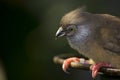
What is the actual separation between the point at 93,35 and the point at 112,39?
123 millimetres

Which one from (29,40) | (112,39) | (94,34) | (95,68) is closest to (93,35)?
(94,34)

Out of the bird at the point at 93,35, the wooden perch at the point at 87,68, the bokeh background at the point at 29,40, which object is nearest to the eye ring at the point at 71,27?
the bird at the point at 93,35

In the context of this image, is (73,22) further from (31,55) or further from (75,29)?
(31,55)

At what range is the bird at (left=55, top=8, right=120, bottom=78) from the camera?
7.98ft

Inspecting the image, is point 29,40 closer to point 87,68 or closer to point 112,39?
point 112,39

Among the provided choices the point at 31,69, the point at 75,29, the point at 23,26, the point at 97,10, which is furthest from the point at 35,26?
the point at 75,29

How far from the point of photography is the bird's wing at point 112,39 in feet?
7.99

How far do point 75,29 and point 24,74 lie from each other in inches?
49.2

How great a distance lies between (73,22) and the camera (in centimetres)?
241

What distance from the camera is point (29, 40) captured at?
3650 millimetres

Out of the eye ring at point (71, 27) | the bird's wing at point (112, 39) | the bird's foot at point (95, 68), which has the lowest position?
the bird's foot at point (95, 68)

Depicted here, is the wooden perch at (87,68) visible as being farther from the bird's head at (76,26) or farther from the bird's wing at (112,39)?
the bird's wing at (112,39)

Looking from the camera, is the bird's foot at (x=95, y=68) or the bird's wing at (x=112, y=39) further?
the bird's wing at (x=112, y=39)

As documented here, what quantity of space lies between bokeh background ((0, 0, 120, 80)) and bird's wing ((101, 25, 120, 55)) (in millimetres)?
1008
